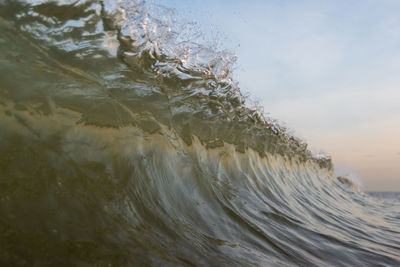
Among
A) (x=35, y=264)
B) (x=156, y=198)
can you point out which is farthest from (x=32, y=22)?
(x=35, y=264)

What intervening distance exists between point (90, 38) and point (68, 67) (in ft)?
0.79

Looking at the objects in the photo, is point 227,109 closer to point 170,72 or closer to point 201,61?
point 201,61

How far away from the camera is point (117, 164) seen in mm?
1935

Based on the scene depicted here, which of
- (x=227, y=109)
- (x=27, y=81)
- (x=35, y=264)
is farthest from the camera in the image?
(x=227, y=109)

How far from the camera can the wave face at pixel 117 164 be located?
1.28m

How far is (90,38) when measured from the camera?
80.3 inches

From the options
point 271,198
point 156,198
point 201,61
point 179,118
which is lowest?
point 271,198

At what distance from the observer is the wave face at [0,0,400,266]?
1.28 meters

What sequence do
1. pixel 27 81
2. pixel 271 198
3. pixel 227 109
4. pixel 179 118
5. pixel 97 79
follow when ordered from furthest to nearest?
pixel 227 109 → pixel 271 198 → pixel 179 118 → pixel 97 79 → pixel 27 81

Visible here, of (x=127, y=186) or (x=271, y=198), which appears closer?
(x=127, y=186)

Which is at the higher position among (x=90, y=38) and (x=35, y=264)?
(x=90, y=38)

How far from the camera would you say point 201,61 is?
11.0 ft

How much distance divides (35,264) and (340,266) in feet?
4.97

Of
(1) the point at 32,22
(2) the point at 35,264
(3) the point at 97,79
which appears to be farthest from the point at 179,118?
(2) the point at 35,264
